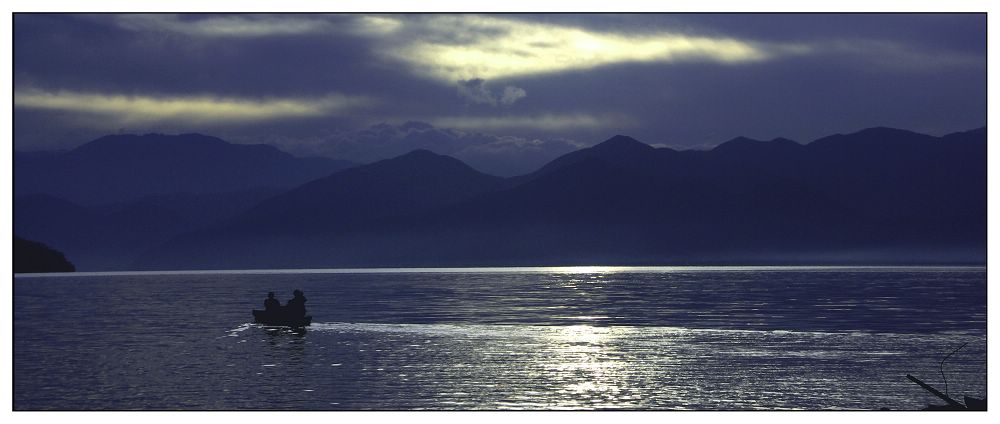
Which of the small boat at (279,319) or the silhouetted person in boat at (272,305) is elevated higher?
the silhouetted person in boat at (272,305)

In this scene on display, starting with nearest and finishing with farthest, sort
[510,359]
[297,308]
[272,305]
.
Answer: [510,359] → [297,308] → [272,305]

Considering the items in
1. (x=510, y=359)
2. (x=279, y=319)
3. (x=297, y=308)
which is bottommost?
(x=510, y=359)

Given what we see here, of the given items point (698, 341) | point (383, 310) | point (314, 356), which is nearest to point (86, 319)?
point (383, 310)

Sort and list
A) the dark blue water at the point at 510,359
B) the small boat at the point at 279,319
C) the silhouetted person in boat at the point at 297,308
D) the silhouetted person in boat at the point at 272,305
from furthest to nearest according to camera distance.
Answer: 1. the silhouetted person in boat at the point at 272,305
2. the silhouetted person in boat at the point at 297,308
3. the small boat at the point at 279,319
4. the dark blue water at the point at 510,359

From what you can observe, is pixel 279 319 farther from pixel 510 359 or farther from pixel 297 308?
pixel 510 359

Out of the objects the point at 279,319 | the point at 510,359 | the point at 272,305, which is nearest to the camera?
the point at 510,359

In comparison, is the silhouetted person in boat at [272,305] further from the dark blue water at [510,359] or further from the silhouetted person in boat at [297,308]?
the dark blue water at [510,359]

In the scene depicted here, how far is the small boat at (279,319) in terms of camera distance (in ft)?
291

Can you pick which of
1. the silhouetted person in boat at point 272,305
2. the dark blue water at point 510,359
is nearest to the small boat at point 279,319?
the silhouetted person in boat at point 272,305

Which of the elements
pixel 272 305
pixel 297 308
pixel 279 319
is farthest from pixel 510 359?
pixel 272 305

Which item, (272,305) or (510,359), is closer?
(510,359)

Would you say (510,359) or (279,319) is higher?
(279,319)

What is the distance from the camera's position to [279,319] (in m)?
90.5

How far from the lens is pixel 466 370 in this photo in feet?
186
